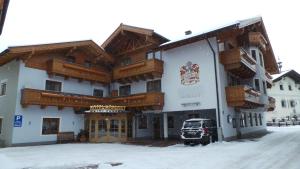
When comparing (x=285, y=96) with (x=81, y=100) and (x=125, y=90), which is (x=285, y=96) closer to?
(x=125, y=90)

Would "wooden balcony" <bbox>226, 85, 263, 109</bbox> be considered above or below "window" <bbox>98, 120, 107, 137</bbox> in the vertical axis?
above

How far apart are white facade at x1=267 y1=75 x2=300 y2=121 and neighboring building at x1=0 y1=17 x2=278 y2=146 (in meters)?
25.0

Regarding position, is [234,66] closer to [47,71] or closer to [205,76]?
[205,76]

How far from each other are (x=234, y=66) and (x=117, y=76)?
41.1ft

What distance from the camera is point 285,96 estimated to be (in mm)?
50844

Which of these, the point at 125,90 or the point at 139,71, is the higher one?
the point at 139,71

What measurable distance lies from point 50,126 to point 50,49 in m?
7.25

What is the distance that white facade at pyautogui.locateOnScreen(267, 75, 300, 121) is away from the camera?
49938 mm

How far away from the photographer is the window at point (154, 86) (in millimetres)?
25000

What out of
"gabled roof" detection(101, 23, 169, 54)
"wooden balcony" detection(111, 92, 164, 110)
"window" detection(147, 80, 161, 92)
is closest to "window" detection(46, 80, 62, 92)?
"wooden balcony" detection(111, 92, 164, 110)

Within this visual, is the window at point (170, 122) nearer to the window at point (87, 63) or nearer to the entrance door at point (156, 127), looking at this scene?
A: the entrance door at point (156, 127)

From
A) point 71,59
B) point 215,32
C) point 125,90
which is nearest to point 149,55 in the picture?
point 125,90

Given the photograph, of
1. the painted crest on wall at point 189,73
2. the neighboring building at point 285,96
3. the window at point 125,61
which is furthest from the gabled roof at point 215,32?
the neighboring building at point 285,96

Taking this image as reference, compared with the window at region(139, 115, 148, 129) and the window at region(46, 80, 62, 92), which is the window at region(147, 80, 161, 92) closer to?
the window at region(139, 115, 148, 129)
